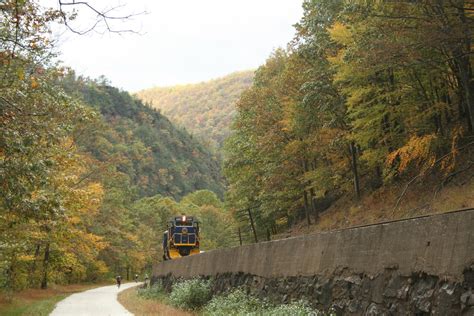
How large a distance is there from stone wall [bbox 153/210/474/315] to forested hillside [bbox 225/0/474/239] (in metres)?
4.04

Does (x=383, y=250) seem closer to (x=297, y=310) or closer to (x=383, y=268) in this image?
(x=383, y=268)

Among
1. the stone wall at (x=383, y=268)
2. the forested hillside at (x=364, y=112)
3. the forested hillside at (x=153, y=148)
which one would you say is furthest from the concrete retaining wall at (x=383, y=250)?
the forested hillside at (x=153, y=148)

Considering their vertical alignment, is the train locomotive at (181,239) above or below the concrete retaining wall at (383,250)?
below

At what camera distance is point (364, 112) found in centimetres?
2088

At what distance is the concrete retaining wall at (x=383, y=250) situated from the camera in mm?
5270

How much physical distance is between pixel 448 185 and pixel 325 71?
805 cm

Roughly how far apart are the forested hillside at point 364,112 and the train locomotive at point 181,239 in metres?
4.63

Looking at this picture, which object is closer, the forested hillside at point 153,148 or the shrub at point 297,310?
the shrub at point 297,310

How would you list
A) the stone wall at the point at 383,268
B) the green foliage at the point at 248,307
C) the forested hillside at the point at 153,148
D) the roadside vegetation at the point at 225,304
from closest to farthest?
the stone wall at the point at 383,268, the green foliage at the point at 248,307, the roadside vegetation at the point at 225,304, the forested hillside at the point at 153,148

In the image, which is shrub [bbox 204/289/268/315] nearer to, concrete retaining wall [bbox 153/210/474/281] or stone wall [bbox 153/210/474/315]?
stone wall [bbox 153/210/474/315]

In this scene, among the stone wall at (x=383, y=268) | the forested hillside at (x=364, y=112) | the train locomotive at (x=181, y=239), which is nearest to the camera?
the stone wall at (x=383, y=268)

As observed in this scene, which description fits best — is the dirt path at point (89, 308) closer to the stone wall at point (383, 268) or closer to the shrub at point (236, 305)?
the shrub at point (236, 305)

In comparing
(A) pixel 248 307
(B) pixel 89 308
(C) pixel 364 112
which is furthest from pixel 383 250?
(B) pixel 89 308

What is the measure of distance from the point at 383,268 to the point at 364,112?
14.9 metres
